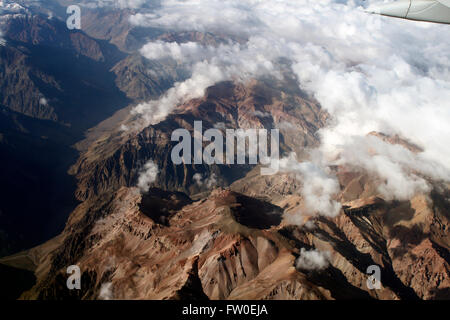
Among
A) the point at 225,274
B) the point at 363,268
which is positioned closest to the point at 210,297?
the point at 225,274

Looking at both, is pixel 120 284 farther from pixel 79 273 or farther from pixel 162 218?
pixel 162 218

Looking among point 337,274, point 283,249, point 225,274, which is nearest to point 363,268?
point 337,274

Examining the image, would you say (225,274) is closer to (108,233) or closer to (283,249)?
(283,249)

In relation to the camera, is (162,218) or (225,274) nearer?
(225,274)
